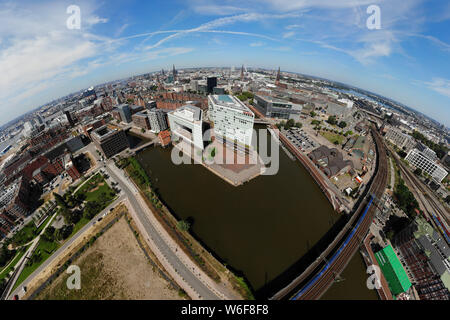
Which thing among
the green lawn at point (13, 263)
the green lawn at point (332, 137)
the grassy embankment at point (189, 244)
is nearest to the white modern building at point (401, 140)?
the green lawn at point (332, 137)

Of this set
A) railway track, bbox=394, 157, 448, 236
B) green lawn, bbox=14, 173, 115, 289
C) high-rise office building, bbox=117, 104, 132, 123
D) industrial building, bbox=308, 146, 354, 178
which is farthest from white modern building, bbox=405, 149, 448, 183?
high-rise office building, bbox=117, 104, 132, 123

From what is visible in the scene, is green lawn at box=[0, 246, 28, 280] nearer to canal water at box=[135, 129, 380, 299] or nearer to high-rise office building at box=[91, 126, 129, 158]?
canal water at box=[135, 129, 380, 299]

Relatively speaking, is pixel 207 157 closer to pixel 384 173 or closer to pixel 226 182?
pixel 226 182

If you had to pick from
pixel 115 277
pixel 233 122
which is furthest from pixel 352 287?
pixel 233 122

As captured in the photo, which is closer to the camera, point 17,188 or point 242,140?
point 17,188

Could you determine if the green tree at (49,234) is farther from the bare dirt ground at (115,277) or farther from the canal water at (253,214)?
the canal water at (253,214)

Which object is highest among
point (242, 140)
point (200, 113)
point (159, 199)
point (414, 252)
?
point (200, 113)

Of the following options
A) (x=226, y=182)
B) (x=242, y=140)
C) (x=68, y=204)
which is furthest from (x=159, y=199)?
(x=242, y=140)
